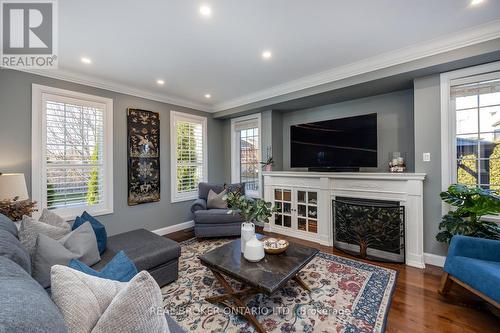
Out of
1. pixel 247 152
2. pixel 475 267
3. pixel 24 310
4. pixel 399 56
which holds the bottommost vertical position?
pixel 475 267

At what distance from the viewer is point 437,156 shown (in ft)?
8.57

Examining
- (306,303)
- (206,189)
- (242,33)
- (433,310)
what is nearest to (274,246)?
(306,303)

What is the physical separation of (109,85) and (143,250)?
8.86 feet

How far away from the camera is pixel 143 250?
6.83 ft

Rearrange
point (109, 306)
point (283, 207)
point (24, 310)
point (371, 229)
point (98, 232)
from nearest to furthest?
1. point (24, 310)
2. point (109, 306)
3. point (98, 232)
4. point (371, 229)
5. point (283, 207)

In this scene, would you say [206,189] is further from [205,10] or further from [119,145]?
[205,10]

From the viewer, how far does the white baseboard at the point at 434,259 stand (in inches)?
103

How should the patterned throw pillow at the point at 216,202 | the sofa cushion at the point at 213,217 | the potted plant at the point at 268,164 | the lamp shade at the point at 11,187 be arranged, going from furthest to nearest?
the potted plant at the point at 268,164 → the patterned throw pillow at the point at 216,202 → the sofa cushion at the point at 213,217 → the lamp shade at the point at 11,187

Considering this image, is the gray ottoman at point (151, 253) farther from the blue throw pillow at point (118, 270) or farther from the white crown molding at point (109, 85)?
the white crown molding at point (109, 85)

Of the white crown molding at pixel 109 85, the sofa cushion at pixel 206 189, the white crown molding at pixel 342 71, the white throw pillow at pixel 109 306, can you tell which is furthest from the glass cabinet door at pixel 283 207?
the white throw pillow at pixel 109 306

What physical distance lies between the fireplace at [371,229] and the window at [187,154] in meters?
2.88

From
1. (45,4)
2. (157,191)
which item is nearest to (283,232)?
(157,191)

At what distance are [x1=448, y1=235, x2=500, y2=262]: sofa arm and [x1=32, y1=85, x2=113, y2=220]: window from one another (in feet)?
14.3

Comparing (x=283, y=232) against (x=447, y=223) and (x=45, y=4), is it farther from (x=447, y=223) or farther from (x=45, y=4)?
(x=45, y=4)
